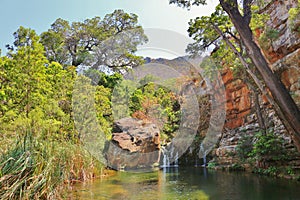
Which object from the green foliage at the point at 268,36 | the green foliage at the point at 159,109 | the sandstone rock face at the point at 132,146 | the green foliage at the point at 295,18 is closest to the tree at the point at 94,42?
the green foliage at the point at 159,109

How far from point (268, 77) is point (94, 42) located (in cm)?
1224

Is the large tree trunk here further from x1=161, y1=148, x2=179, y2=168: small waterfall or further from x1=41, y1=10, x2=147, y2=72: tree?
x1=41, y1=10, x2=147, y2=72: tree

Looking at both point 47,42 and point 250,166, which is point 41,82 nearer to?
point 250,166

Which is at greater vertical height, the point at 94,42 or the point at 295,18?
the point at 94,42

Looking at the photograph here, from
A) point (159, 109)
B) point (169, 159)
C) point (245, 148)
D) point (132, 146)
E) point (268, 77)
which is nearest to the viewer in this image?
point (268, 77)

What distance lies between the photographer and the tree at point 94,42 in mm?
14180

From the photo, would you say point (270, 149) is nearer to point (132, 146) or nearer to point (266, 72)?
point (266, 72)

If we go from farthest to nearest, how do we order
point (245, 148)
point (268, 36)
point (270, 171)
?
1. point (245, 148)
2. point (268, 36)
3. point (270, 171)

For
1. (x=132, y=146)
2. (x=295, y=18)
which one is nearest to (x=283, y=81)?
(x=295, y=18)

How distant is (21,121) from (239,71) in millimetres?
5790

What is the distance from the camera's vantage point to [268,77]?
4414mm

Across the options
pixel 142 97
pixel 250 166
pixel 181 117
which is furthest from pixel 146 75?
pixel 250 166

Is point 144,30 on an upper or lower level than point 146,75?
upper

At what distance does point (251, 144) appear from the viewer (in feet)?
24.3
